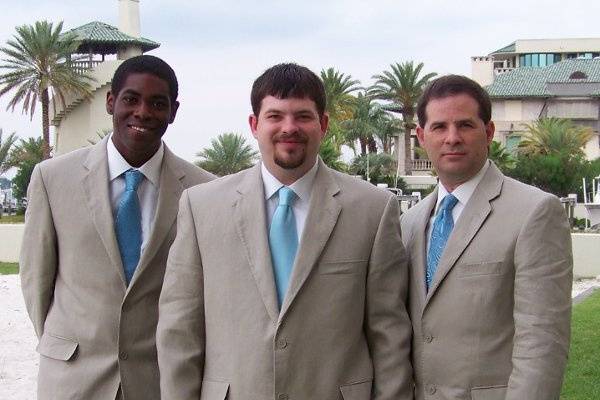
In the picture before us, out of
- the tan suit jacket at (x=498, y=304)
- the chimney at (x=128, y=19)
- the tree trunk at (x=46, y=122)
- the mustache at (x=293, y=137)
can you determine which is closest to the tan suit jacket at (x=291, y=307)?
the tan suit jacket at (x=498, y=304)

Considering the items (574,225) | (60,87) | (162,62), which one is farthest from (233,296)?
(60,87)

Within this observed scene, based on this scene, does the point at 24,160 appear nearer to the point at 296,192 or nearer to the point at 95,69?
the point at 95,69

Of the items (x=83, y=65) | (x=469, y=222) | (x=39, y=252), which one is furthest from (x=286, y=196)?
(x=83, y=65)

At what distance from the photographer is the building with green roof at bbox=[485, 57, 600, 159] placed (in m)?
58.8

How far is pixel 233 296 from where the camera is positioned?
10.7 feet

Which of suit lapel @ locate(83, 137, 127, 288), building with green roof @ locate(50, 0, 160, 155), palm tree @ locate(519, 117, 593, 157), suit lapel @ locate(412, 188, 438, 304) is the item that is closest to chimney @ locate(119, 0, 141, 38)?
building with green roof @ locate(50, 0, 160, 155)

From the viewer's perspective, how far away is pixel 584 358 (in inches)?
352

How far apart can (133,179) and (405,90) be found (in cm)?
5308

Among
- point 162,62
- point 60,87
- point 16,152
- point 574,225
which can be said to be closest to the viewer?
point 162,62

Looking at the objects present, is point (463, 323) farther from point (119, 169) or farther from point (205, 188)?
point (119, 169)

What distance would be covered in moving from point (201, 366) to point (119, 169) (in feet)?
3.03

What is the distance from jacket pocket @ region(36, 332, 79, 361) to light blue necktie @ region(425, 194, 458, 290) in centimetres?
142

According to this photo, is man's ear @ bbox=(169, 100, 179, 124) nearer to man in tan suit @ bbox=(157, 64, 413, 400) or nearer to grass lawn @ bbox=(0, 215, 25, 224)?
man in tan suit @ bbox=(157, 64, 413, 400)

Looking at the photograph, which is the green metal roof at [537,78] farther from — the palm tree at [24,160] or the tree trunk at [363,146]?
the palm tree at [24,160]
